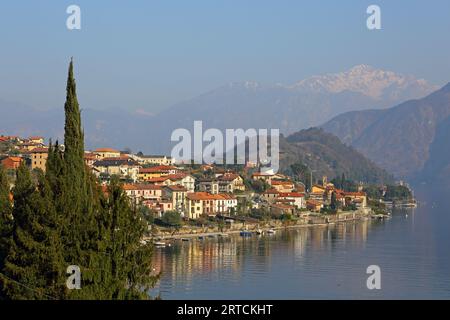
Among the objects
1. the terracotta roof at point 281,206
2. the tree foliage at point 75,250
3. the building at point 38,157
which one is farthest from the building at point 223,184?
the tree foliage at point 75,250

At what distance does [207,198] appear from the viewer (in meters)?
27.5

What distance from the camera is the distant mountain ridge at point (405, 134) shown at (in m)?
122

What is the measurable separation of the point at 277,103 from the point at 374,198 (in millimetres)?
149866

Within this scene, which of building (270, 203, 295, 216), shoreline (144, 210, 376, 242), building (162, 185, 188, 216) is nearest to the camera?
shoreline (144, 210, 376, 242)

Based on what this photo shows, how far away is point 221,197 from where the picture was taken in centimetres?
2817

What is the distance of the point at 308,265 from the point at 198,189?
13.6 m

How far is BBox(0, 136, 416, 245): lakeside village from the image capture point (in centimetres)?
2522

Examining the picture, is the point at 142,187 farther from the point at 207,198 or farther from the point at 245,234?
the point at 245,234

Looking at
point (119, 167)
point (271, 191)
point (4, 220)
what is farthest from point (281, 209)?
point (4, 220)

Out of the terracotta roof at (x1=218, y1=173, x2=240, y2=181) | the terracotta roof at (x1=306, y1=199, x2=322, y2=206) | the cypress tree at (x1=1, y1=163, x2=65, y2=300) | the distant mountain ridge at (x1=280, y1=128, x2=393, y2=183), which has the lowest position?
the cypress tree at (x1=1, y1=163, x2=65, y2=300)

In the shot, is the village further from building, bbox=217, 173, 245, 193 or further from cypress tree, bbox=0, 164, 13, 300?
cypress tree, bbox=0, 164, 13, 300

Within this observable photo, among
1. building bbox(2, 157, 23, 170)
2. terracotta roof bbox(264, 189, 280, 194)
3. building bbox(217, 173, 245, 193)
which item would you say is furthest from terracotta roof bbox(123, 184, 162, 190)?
terracotta roof bbox(264, 189, 280, 194)
